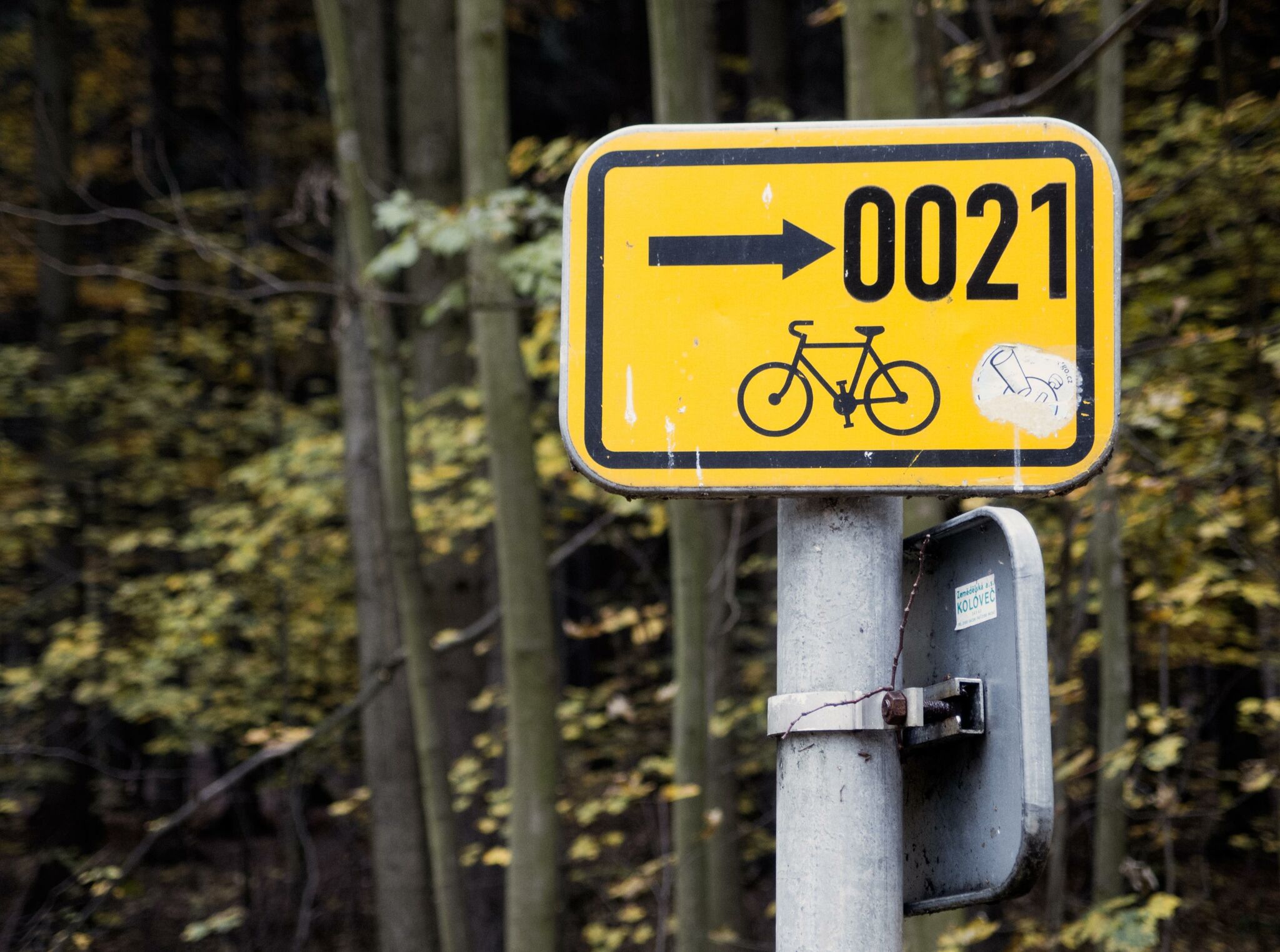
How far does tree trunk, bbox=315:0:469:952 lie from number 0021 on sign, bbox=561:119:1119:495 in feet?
17.3

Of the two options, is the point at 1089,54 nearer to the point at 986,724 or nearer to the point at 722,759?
the point at 986,724

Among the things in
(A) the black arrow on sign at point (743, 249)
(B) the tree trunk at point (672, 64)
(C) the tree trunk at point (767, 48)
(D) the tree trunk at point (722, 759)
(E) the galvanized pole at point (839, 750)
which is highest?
(C) the tree trunk at point (767, 48)

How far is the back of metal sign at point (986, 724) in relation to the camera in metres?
1.53

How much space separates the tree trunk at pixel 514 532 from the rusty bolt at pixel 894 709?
436cm

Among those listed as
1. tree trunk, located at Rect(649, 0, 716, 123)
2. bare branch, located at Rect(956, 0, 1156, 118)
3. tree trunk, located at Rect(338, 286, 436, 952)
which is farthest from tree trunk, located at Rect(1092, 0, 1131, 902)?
tree trunk, located at Rect(338, 286, 436, 952)

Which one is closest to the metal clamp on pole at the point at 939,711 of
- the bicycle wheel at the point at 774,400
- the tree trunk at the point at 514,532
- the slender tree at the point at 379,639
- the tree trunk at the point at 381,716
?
the bicycle wheel at the point at 774,400

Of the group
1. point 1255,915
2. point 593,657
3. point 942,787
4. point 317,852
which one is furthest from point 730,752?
point 593,657

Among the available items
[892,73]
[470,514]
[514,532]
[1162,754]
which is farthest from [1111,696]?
[470,514]

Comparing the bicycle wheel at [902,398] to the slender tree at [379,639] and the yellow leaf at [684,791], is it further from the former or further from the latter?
the slender tree at [379,639]

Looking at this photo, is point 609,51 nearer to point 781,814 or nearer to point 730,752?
point 730,752

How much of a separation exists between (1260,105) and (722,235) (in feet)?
23.4

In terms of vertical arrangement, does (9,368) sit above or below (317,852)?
above

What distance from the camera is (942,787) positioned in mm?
1697

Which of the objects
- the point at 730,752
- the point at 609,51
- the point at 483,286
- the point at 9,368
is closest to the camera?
the point at 483,286
